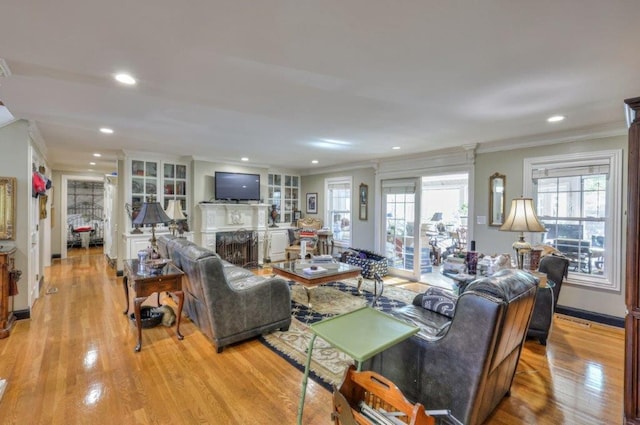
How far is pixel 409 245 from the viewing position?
5.47 meters

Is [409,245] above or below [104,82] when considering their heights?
below

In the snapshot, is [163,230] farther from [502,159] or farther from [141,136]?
[502,159]

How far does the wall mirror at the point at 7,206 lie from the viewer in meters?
3.26

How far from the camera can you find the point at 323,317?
3.48 m

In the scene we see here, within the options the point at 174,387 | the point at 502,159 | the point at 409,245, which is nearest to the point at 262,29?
the point at 174,387

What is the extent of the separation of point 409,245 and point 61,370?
196 inches

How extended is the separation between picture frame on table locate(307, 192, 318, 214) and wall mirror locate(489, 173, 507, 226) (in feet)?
13.5

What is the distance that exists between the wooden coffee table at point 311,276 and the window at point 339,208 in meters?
2.68

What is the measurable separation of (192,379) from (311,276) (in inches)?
68.0

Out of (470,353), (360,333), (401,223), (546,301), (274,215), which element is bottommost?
(546,301)

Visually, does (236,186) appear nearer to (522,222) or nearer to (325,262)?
(325,262)

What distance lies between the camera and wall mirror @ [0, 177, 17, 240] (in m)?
3.26

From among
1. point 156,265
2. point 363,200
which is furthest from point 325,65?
point 363,200

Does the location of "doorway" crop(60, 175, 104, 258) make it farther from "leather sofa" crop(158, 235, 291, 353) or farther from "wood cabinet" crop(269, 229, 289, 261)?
"leather sofa" crop(158, 235, 291, 353)
